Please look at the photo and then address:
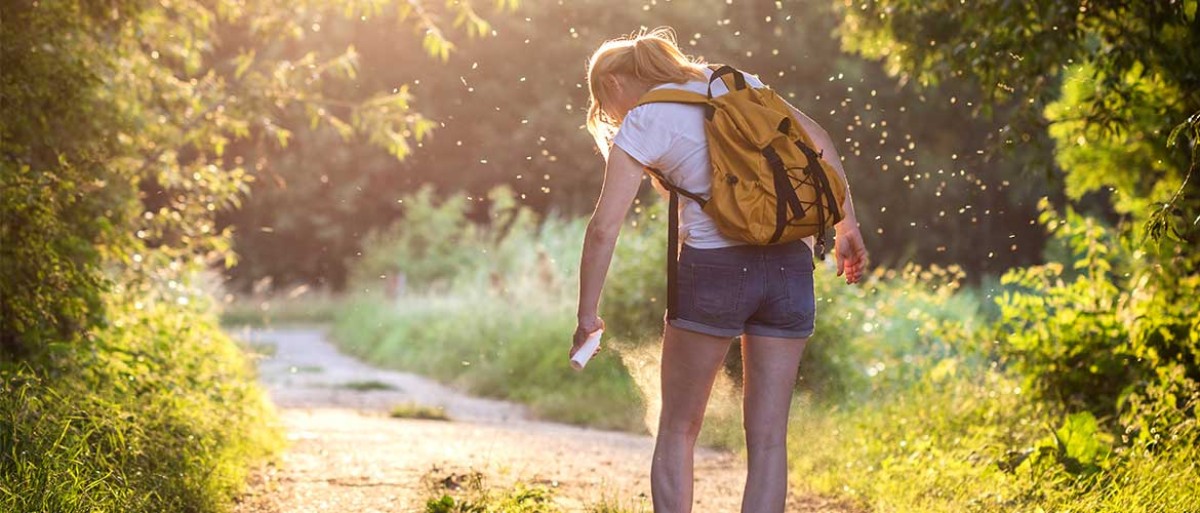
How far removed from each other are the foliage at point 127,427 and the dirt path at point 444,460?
27cm

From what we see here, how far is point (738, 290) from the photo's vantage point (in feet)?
12.0

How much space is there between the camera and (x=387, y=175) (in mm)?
33531

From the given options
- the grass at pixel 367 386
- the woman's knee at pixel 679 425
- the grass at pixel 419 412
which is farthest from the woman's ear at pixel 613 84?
the grass at pixel 367 386

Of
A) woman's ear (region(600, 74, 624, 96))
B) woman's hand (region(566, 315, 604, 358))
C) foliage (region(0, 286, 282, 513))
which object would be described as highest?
woman's ear (region(600, 74, 624, 96))

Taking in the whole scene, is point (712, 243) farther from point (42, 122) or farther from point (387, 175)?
point (387, 175)

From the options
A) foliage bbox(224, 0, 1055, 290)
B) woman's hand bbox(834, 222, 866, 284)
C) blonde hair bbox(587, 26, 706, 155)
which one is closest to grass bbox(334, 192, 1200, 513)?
woman's hand bbox(834, 222, 866, 284)

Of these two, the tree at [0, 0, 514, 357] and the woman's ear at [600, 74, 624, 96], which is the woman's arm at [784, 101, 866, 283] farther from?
the tree at [0, 0, 514, 357]

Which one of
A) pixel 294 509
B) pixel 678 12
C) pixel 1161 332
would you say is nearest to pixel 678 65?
pixel 294 509

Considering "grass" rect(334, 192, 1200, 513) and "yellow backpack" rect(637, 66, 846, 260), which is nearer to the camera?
"yellow backpack" rect(637, 66, 846, 260)

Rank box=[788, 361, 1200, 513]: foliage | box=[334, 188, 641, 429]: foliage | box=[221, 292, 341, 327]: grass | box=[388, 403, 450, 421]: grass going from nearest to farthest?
box=[788, 361, 1200, 513]: foliage → box=[388, 403, 450, 421]: grass → box=[334, 188, 641, 429]: foliage → box=[221, 292, 341, 327]: grass

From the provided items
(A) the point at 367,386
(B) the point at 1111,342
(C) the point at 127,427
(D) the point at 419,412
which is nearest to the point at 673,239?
(C) the point at 127,427

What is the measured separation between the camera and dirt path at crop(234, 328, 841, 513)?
5723 millimetres

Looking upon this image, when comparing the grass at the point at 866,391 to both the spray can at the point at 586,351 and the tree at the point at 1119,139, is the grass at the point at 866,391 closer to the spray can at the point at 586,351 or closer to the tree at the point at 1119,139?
the tree at the point at 1119,139

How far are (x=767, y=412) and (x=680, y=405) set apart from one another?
25cm
